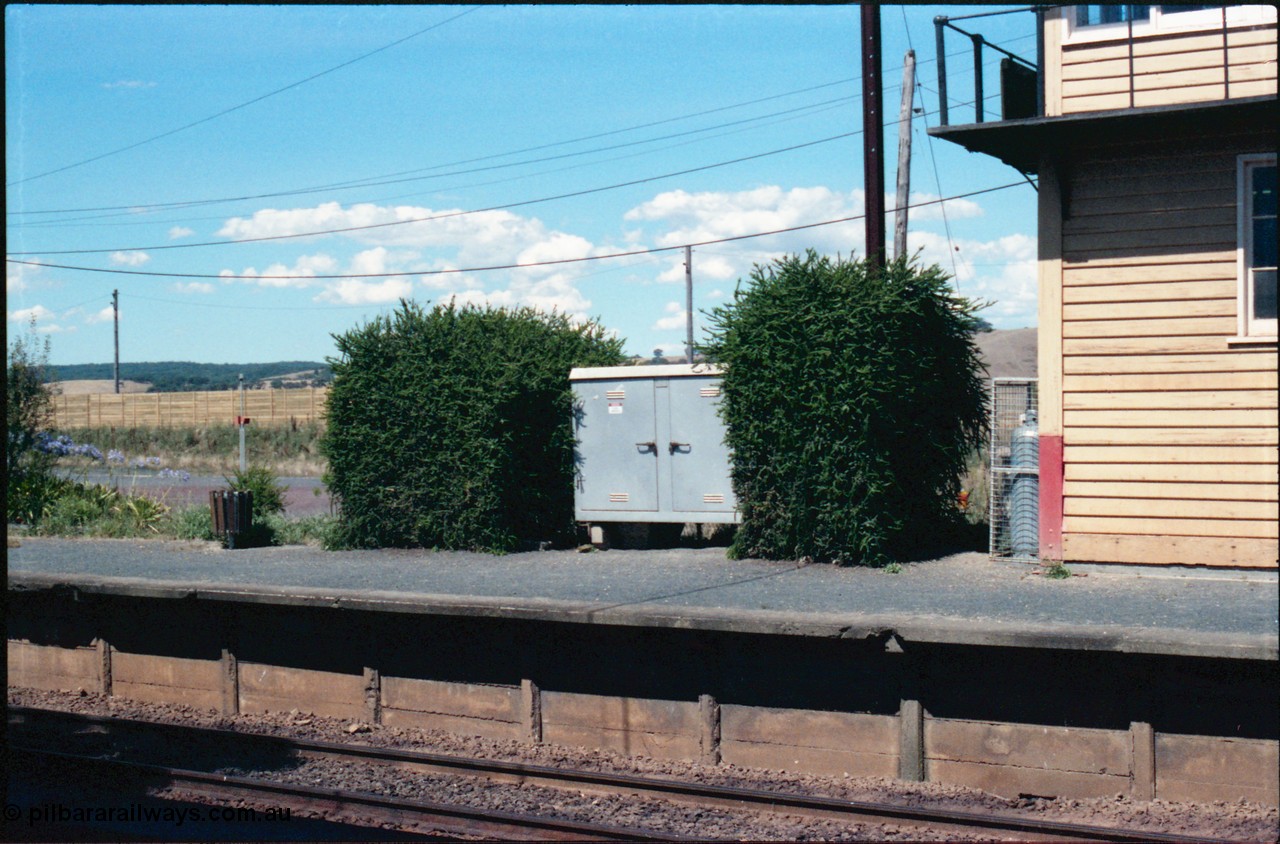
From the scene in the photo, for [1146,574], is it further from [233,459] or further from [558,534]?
[233,459]

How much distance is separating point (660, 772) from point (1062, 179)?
22.7ft

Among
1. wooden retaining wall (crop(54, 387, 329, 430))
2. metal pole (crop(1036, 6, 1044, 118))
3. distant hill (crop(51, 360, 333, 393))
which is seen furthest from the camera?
distant hill (crop(51, 360, 333, 393))

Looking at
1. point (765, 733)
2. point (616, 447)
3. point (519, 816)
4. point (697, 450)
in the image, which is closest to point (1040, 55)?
point (697, 450)

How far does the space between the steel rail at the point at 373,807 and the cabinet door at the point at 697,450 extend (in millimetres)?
6074

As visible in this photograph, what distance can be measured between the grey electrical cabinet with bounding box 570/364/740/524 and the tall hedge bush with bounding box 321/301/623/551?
37 centimetres

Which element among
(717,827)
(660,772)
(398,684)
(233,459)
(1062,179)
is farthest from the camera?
(233,459)

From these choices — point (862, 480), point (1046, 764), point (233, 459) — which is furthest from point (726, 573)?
point (233, 459)

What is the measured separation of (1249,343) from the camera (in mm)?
10359

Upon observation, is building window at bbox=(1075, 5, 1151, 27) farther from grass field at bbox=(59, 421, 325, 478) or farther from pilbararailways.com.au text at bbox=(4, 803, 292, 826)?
grass field at bbox=(59, 421, 325, 478)

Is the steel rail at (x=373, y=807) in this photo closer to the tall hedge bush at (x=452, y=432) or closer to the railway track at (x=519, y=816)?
the railway track at (x=519, y=816)

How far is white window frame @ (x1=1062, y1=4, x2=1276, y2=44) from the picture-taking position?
1004cm

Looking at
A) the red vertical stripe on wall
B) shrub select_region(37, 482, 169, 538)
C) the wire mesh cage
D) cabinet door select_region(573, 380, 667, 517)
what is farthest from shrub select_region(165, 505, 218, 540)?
the red vertical stripe on wall

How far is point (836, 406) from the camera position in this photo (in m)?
11.4

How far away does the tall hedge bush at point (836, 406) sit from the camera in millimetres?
11398
